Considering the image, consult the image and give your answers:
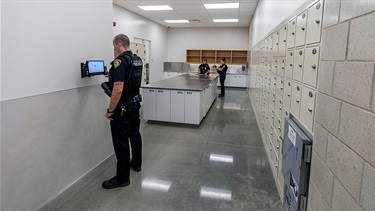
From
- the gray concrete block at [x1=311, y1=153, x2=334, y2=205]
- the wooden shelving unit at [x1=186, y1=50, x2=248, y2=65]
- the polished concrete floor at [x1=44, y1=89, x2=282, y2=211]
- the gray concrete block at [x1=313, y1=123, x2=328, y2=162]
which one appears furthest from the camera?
the wooden shelving unit at [x1=186, y1=50, x2=248, y2=65]

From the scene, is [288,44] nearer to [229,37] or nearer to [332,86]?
[332,86]

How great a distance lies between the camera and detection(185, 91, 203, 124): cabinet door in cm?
501

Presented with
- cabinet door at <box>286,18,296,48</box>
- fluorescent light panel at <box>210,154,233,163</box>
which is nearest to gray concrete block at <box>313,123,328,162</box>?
cabinet door at <box>286,18,296,48</box>

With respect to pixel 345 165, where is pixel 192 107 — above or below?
below

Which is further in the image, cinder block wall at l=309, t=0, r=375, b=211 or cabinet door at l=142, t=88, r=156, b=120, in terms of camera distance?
cabinet door at l=142, t=88, r=156, b=120

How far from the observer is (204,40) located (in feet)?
39.8

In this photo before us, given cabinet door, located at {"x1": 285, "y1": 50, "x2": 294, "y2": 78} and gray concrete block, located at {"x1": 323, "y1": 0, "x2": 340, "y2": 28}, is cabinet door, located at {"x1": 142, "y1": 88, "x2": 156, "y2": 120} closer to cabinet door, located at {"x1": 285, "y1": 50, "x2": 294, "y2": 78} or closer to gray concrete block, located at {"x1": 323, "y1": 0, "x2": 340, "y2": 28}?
Result: cabinet door, located at {"x1": 285, "y1": 50, "x2": 294, "y2": 78}

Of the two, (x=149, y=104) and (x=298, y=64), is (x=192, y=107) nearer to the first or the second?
(x=149, y=104)

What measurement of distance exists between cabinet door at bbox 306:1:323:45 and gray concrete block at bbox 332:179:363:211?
93 cm

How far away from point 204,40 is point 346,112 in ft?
37.5

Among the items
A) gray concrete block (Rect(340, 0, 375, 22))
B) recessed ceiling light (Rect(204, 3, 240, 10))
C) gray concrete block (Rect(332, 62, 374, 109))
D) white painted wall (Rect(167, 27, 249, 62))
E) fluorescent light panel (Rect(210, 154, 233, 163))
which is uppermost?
recessed ceiling light (Rect(204, 3, 240, 10))

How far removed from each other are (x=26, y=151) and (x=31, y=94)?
46 centimetres

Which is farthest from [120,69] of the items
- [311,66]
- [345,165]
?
[345,165]

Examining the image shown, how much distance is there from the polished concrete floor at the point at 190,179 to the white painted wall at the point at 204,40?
7.89m
